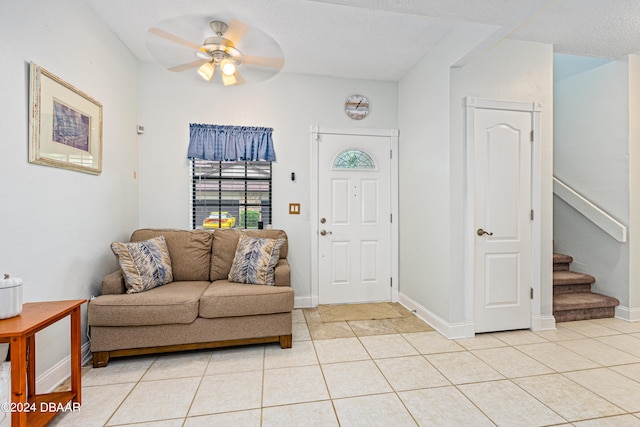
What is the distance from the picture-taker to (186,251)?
2953 mm

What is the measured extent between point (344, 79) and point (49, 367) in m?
3.82

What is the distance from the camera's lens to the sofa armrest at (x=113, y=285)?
234 cm

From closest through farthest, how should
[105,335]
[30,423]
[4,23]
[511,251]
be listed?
[30,423] < [4,23] < [105,335] < [511,251]

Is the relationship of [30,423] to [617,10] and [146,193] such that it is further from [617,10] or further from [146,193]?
[617,10]

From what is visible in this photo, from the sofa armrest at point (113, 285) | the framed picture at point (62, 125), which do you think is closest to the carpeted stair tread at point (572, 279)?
the sofa armrest at point (113, 285)

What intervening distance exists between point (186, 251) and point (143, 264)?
478mm

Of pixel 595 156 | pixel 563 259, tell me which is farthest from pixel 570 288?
pixel 595 156

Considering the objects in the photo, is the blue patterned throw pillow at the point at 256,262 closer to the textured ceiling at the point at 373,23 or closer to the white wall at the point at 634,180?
the textured ceiling at the point at 373,23

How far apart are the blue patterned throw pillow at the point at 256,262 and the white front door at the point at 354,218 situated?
37.5 inches

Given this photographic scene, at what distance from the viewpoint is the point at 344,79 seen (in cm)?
366

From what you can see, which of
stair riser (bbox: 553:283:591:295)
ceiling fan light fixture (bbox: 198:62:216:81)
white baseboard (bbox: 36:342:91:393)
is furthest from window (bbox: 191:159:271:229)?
stair riser (bbox: 553:283:591:295)

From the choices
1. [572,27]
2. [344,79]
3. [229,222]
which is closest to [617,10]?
[572,27]

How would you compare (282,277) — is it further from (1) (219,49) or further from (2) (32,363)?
(1) (219,49)

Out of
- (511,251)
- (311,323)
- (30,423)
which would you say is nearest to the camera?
(30,423)
